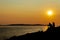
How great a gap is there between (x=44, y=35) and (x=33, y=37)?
0.86 m

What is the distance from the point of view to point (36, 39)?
15406mm

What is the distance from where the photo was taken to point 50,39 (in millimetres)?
15219

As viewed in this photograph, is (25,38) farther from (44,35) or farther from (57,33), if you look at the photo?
(57,33)

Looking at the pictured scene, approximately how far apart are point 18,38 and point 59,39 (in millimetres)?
3248

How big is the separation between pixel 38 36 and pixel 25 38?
1.02 m

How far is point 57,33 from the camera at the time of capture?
52.4ft

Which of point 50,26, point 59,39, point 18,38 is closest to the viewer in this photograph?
point 59,39

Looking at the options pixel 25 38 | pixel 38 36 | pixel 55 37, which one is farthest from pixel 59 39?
pixel 25 38

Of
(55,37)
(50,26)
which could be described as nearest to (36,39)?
(55,37)

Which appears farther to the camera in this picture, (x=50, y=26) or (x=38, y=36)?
(x=50, y=26)

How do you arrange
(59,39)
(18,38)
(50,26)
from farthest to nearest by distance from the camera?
(50,26) → (18,38) → (59,39)

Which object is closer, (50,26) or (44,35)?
(44,35)

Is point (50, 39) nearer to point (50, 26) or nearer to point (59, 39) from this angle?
point (59, 39)

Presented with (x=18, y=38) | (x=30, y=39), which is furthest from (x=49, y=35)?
(x=18, y=38)
